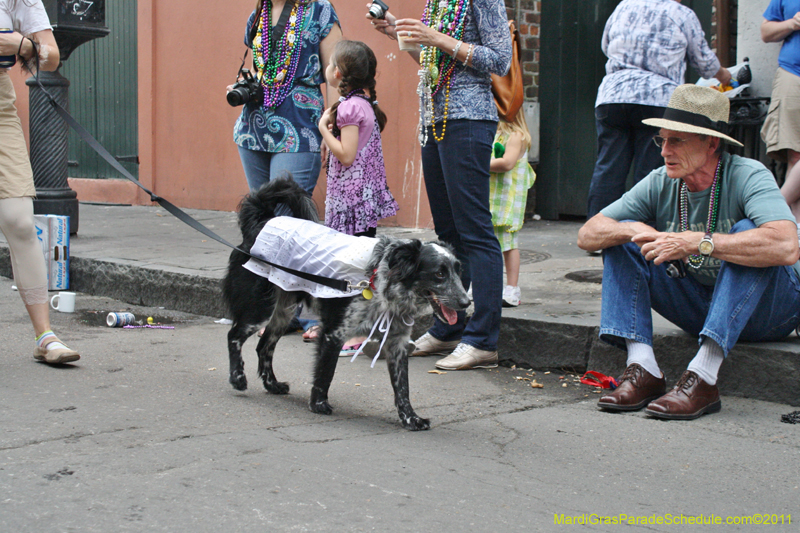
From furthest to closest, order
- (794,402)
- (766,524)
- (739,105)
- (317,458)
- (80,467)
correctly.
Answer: (739,105)
(794,402)
(317,458)
(80,467)
(766,524)

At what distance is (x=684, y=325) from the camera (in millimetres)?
4000

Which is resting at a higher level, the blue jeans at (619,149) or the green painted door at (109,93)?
the green painted door at (109,93)

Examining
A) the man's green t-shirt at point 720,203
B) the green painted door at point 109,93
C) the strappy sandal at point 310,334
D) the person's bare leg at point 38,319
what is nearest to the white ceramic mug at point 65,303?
the person's bare leg at point 38,319

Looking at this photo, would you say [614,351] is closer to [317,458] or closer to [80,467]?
[317,458]

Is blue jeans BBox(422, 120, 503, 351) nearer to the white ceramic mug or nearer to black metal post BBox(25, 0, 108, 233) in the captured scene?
the white ceramic mug

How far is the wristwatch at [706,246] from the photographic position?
3521 mm

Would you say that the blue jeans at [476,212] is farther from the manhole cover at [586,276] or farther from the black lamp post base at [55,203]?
the black lamp post base at [55,203]

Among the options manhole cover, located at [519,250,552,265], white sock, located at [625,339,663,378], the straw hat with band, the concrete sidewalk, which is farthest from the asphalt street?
manhole cover, located at [519,250,552,265]

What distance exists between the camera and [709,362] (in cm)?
364

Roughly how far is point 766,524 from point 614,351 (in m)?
1.76

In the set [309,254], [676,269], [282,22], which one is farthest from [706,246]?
[282,22]

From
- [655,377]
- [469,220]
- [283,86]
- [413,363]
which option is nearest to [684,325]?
[655,377]

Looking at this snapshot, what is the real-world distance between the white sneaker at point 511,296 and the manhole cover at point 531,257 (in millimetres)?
1487

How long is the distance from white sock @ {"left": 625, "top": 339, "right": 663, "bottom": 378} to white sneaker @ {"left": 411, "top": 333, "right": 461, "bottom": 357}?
123 cm
